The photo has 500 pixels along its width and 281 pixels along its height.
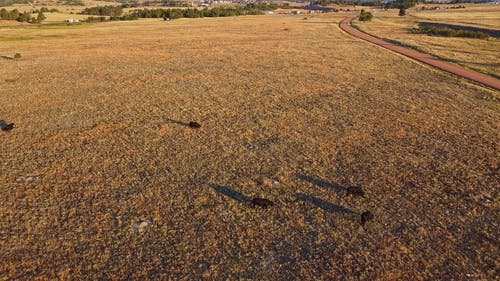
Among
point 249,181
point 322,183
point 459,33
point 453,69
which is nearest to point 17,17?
point 459,33

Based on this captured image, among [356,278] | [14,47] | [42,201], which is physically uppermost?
[14,47]

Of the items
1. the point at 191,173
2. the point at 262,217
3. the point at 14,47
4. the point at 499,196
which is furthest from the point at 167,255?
the point at 14,47

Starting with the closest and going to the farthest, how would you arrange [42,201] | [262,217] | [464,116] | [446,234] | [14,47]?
[446,234] → [262,217] → [42,201] → [464,116] → [14,47]

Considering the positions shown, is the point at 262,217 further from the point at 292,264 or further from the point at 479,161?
the point at 479,161

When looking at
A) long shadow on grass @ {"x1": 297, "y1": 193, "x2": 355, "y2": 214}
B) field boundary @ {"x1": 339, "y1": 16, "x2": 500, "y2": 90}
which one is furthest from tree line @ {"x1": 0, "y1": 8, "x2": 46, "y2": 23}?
long shadow on grass @ {"x1": 297, "y1": 193, "x2": 355, "y2": 214}

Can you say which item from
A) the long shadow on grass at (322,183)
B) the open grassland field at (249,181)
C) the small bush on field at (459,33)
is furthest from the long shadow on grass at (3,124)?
the small bush on field at (459,33)

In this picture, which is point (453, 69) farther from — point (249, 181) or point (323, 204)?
point (249, 181)
